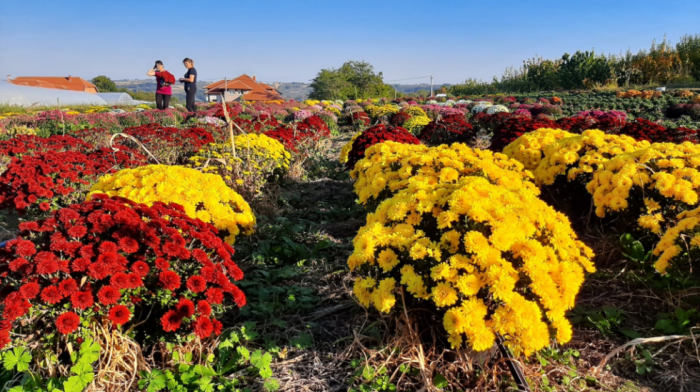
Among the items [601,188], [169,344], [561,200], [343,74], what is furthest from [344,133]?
[343,74]

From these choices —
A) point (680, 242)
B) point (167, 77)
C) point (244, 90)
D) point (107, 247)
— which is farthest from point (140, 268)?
point (244, 90)

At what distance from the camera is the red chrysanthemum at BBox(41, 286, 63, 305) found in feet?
5.24

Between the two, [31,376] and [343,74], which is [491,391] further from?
[343,74]

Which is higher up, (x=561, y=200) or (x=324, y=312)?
(x=561, y=200)

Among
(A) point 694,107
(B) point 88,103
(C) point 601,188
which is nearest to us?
(C) point 601,188

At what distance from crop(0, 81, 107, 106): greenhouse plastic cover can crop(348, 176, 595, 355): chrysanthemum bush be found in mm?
25086

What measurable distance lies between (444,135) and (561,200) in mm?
4175

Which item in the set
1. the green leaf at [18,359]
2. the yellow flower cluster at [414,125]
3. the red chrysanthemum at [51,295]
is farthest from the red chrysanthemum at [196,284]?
the yellow flower cluster at [414,125]

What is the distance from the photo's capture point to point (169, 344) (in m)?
1.98

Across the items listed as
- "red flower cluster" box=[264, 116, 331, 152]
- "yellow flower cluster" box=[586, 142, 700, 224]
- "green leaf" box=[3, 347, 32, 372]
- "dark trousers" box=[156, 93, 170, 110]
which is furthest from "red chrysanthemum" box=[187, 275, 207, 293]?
"dark trousers" box=[156, 93, 170, 110]

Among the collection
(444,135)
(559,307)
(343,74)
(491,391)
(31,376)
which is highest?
(343,74)

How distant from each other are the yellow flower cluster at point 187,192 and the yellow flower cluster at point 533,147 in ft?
8.89

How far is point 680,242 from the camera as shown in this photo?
2141mm

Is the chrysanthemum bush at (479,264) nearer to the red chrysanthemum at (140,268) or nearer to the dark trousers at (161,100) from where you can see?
the red chrysanthemum at (140,268)
